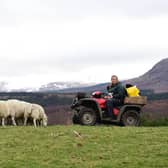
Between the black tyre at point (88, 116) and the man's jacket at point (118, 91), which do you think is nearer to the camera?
the man's jacket at point (118, 91)

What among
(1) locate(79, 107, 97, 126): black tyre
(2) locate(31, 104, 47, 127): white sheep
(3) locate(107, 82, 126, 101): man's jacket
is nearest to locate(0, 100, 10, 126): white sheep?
(2) locate(31, 104, 47, 127): white sheep

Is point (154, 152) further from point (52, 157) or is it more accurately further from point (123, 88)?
point (123, 88)

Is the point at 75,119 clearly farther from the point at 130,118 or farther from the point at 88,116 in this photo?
the point at 130,118

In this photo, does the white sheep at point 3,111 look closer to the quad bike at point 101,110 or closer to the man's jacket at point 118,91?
the quad bike at point 101,110

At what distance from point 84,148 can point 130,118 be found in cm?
766

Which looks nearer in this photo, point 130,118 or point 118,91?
point 118,91

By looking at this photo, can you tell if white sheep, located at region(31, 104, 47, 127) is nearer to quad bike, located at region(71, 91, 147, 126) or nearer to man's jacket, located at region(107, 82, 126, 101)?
quad bike, located at region(71, 91, 147, 126)

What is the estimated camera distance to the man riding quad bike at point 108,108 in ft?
65.9

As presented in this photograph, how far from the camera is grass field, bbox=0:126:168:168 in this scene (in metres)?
11.6

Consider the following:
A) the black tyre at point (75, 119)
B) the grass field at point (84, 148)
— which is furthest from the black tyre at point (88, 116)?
the grass field at point (84, 148)

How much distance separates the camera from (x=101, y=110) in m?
20.1

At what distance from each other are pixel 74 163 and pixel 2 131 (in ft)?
18.7

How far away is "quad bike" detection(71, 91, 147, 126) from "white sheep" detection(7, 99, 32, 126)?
191cm

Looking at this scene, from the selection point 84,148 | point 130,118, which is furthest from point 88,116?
point 84,148
